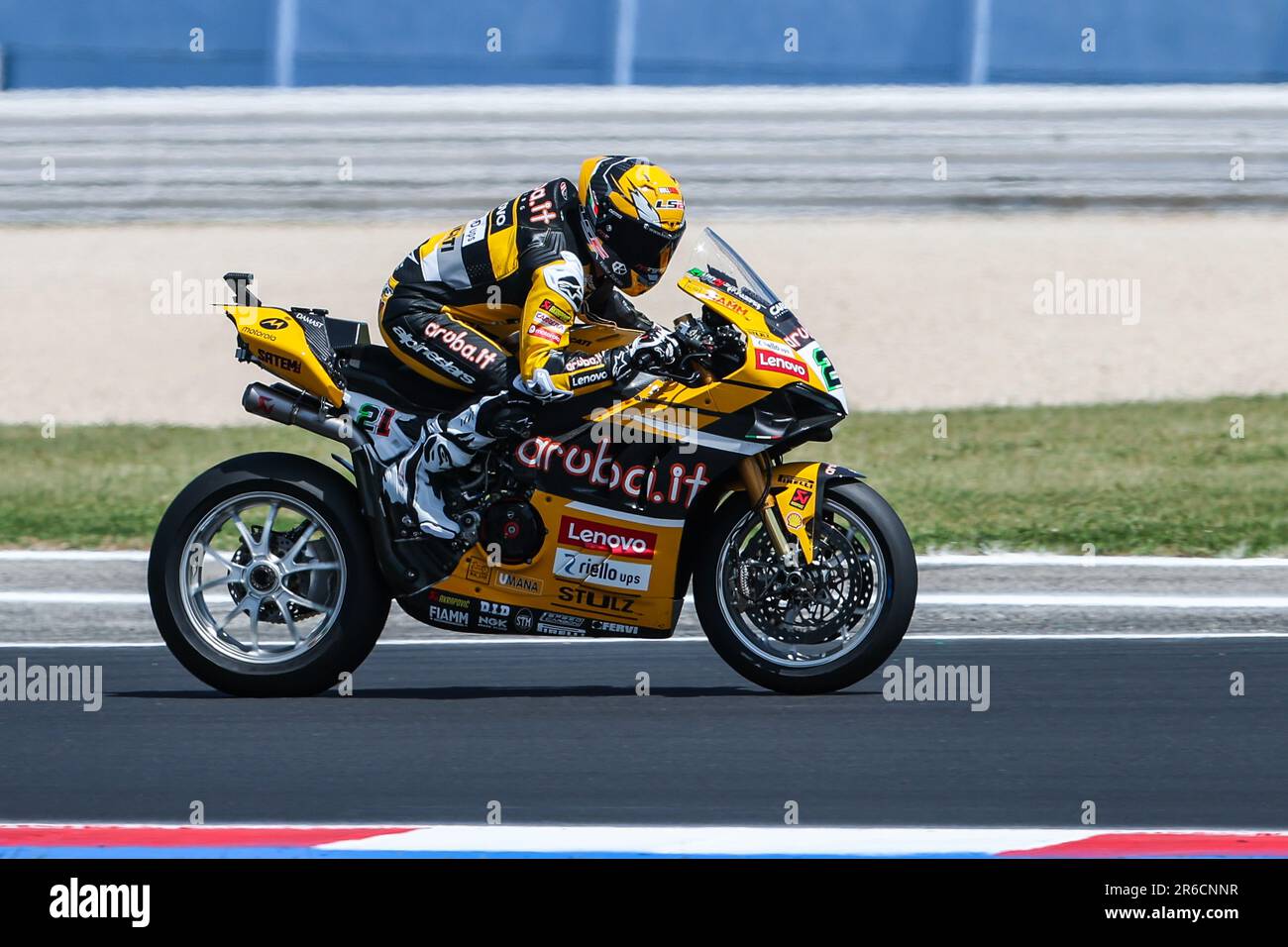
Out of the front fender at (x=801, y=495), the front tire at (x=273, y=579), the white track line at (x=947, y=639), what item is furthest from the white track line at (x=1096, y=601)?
the front tire at (x=273, y=579)

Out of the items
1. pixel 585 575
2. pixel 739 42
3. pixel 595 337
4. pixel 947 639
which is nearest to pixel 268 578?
pixel 585 575

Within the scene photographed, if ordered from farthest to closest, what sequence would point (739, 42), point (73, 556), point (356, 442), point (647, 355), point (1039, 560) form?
point (739, 42), point (73, 556), point (1039, 560), point (356, 442), point (647, 355)

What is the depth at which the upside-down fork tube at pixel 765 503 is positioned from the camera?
7051 millimetres

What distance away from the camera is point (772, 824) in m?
5.52

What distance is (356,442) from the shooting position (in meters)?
7.30

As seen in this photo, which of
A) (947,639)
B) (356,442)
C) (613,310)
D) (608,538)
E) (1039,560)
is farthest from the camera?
(1039,560)

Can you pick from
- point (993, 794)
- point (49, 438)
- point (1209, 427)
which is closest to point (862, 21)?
point (1209, 427)

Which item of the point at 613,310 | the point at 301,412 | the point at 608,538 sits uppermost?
the point at 613,310

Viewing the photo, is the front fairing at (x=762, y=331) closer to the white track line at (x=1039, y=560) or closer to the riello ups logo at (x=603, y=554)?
the riello ups logo at (x=603, y=554)

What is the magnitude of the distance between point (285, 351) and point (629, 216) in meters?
1.29

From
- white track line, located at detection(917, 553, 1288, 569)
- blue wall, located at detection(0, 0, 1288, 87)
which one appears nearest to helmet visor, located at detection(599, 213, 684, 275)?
white track line, located at detection(917, 553, 1288, 569)

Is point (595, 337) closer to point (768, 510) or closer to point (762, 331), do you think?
point (762, 331)

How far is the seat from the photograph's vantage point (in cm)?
732

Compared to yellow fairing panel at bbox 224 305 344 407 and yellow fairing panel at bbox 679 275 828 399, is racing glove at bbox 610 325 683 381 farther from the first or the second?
yellow fairing panel at bbox 224 305 344 407
